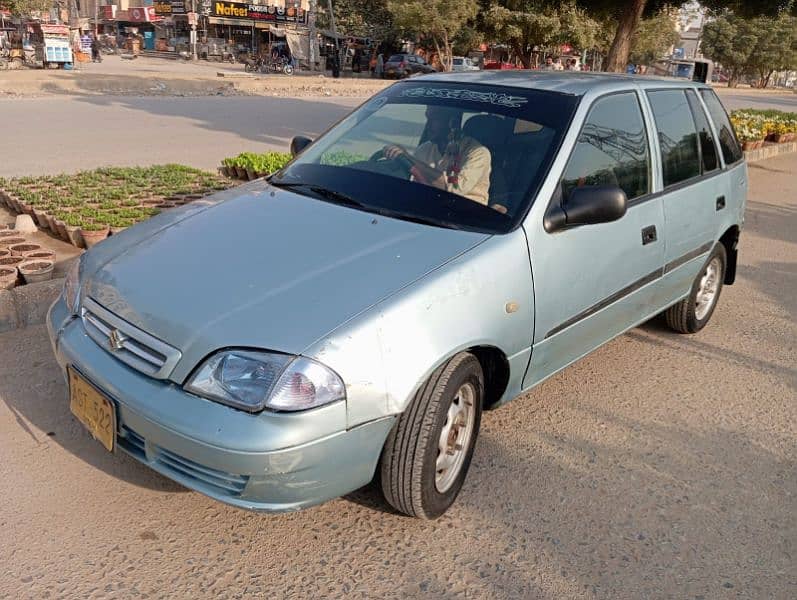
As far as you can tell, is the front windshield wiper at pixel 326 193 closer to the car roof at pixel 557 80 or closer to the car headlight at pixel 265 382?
the car roof at pixel 557 80

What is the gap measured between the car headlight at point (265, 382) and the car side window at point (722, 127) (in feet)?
12.1

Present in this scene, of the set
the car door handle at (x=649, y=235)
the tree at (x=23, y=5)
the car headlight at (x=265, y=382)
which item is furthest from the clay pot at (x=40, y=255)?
the tree at (x=23, y=5)

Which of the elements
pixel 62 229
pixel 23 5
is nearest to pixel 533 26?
pixel 62 229

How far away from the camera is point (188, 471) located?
246cm

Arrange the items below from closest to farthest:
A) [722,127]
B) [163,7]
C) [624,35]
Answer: [722,127] < [624,35] < [163,7]

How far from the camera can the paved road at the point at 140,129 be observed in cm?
1019

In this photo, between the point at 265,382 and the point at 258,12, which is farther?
the point at 258,12

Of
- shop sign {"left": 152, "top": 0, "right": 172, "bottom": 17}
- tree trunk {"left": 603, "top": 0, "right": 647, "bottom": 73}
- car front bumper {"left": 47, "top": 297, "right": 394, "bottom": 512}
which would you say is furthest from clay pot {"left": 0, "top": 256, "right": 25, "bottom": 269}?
shop sign {"left": 152, "top": 0, "right": 172, "bottom": 17}

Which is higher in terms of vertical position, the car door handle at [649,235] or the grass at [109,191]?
the car door handle at [649,235]

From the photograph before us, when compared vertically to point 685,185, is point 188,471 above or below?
below

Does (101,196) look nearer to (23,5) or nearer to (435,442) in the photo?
(435,442)

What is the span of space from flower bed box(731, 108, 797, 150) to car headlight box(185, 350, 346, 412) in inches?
511

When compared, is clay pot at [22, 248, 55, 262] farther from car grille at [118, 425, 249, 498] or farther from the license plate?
car grille at [118, 425, 249, 498]

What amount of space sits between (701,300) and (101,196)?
519 centimetres
